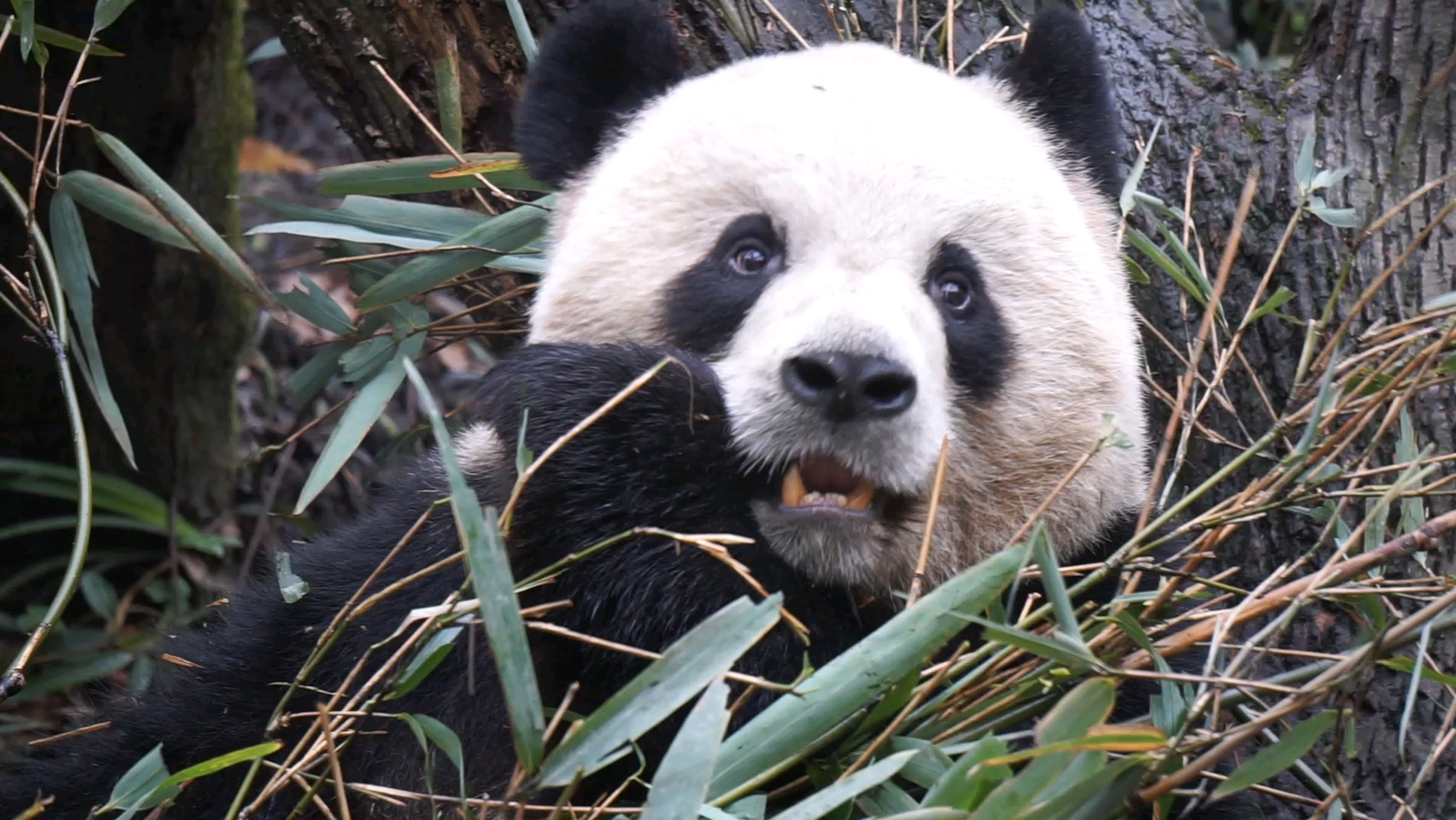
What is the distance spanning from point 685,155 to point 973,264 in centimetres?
55

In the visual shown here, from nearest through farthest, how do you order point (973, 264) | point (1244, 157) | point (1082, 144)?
point (973, 264) < point (1082, 144) < point (1244, 157)

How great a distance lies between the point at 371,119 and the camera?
367cm

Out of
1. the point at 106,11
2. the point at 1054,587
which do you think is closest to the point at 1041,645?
the point at 1054,587

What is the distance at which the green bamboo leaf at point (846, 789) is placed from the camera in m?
1.83

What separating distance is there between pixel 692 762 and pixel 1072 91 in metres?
1.78

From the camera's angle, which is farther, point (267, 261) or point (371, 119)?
point (267, 261)

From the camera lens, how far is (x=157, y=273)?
4578 mm

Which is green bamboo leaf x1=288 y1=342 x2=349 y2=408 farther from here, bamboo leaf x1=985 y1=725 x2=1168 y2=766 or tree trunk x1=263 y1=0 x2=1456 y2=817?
bamboo leaf x1=985 y1=725 x2=1168 y2=766

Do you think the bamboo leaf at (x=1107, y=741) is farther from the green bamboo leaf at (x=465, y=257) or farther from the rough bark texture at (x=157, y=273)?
the rough bark texture at (x=157, y=273)

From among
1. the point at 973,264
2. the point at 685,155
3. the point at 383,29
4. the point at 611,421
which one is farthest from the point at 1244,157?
the point at 383,29

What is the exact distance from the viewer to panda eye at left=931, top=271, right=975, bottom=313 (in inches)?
97.6

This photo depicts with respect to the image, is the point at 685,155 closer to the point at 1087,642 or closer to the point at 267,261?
the point at 1087,642

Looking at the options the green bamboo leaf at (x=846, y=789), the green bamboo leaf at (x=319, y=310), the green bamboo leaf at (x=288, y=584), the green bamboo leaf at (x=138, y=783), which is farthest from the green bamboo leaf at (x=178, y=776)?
the green bamboo leaf at (x=319, y=310)

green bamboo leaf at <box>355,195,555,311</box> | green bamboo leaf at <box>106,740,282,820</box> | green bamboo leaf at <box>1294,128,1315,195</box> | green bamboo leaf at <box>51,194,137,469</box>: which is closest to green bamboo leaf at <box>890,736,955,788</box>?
green bamboo leaf at <box>106,740,282,820</box>
